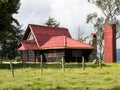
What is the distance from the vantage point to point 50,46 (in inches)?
2367

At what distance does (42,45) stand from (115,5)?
64.5ft

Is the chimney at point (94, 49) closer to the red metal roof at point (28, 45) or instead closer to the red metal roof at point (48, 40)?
the red metal roof at point (48, 40)

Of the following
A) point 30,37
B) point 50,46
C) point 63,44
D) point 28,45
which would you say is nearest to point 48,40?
point 28,45

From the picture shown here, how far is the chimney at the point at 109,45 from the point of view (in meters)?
54.8

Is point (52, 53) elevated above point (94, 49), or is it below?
below

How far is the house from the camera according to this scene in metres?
59.0

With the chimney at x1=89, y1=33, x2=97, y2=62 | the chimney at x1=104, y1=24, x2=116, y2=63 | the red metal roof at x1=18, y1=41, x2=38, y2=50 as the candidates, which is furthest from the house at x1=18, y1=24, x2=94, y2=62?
the chimney at x1=104, y1=24, x2=116, y2=63

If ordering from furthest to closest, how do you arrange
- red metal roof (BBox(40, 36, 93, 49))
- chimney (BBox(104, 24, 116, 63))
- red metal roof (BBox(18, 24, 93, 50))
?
red metal roof (BBox(18, 24, 93, 50)) → red metal roof (BBox(40, 36, 93, 49)) → chimney (BBox(104, 24, 116, 63))

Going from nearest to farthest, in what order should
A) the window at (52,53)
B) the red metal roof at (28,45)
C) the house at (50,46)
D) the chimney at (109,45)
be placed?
the chimney at (109,45) < the house at (50,46) < the window at (52,53) < the red metal roof at (28,45)

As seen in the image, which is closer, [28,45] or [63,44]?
[63,44]

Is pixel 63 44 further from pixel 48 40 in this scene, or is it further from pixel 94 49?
pixel 94 49

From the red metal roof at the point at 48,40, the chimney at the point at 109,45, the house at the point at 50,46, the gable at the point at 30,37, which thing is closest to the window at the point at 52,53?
the house at the point at 50,46

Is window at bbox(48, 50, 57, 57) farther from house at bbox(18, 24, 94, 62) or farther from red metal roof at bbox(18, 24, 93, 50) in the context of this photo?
red metal roof at bbox(18, 24, 93, 50)

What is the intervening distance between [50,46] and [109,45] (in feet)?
32.2
